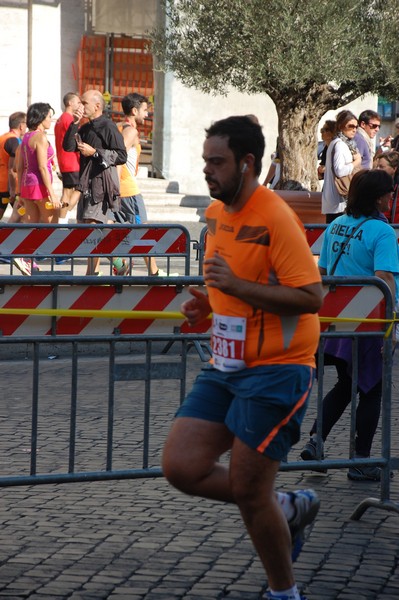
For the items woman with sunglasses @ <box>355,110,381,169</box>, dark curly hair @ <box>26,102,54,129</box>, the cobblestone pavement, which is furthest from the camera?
dark curly hair @ <box>26,102,54,129</box>

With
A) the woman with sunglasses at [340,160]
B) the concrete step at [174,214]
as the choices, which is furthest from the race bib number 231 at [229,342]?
the concrete step at [174,214]

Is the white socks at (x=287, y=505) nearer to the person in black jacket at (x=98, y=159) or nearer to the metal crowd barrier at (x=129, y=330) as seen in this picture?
the metal crowd barrier at (x=129, y=330)

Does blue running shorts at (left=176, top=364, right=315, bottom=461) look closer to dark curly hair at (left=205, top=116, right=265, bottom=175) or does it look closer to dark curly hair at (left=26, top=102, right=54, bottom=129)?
dark curly hair at (left=205, top=116, right=265, bottom=175)

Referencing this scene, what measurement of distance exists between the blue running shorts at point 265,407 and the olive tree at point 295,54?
1541 centimetres

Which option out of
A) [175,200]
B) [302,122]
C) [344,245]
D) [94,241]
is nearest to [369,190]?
[344,245]

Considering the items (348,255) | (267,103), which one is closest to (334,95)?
(267,103)

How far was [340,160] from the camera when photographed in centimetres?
1258

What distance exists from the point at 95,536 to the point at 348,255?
2.19 m

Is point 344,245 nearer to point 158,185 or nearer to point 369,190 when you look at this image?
point 369,190

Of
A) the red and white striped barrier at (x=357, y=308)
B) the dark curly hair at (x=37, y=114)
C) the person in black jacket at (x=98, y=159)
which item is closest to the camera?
the red and white striped barrier at (x=357, y=308)

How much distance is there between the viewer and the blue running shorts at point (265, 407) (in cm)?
415

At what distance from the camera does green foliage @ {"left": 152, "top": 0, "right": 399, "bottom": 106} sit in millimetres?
19234

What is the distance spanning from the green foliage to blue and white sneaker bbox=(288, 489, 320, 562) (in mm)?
15292

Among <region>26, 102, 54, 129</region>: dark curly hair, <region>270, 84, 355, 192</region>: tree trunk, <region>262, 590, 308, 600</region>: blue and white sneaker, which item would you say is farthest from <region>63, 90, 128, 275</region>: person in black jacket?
<region>262, 590, 308, 600</region>: blue and white sneaker
